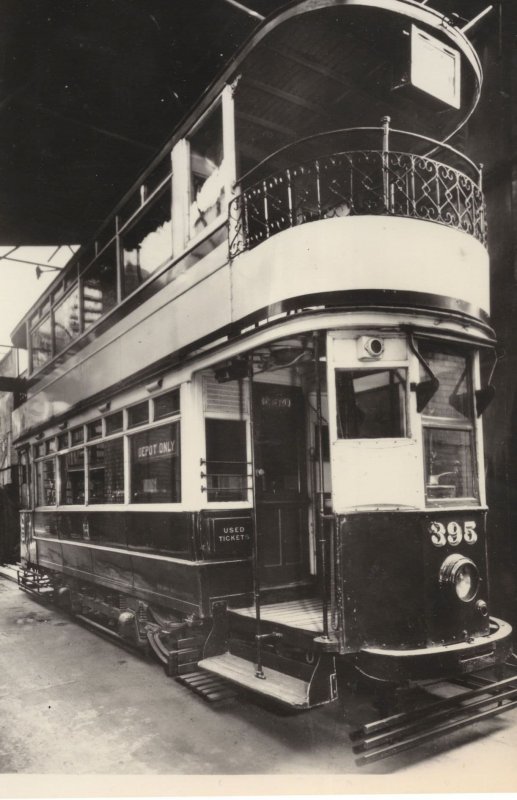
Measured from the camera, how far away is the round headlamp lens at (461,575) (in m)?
3.72

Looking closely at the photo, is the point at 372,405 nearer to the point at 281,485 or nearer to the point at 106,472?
the point at 281,485

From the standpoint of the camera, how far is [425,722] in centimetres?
351

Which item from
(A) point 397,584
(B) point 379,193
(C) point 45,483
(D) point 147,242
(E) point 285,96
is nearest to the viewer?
(A) point 397,584

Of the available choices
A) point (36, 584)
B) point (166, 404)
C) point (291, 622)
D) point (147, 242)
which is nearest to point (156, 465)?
point (166, 404)

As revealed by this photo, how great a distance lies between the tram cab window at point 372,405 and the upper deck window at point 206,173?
179cm

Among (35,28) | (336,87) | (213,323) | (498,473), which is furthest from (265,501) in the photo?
(35,28)

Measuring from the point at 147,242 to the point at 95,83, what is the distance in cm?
211

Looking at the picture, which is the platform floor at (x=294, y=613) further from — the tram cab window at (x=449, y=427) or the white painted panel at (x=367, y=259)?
the white painted panel at (x=367, y=259)

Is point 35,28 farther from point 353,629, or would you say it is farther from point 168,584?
point 353,629

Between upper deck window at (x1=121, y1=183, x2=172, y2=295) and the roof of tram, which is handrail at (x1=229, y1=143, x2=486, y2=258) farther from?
upper deck window at (x1=121, y1=183, x2=172, y2=295)

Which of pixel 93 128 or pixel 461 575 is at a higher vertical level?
pixel 93 128

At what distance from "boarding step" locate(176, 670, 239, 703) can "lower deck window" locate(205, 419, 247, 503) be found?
133 centimetres

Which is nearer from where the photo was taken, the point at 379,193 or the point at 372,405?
the point at 372,405

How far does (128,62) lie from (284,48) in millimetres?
2523
